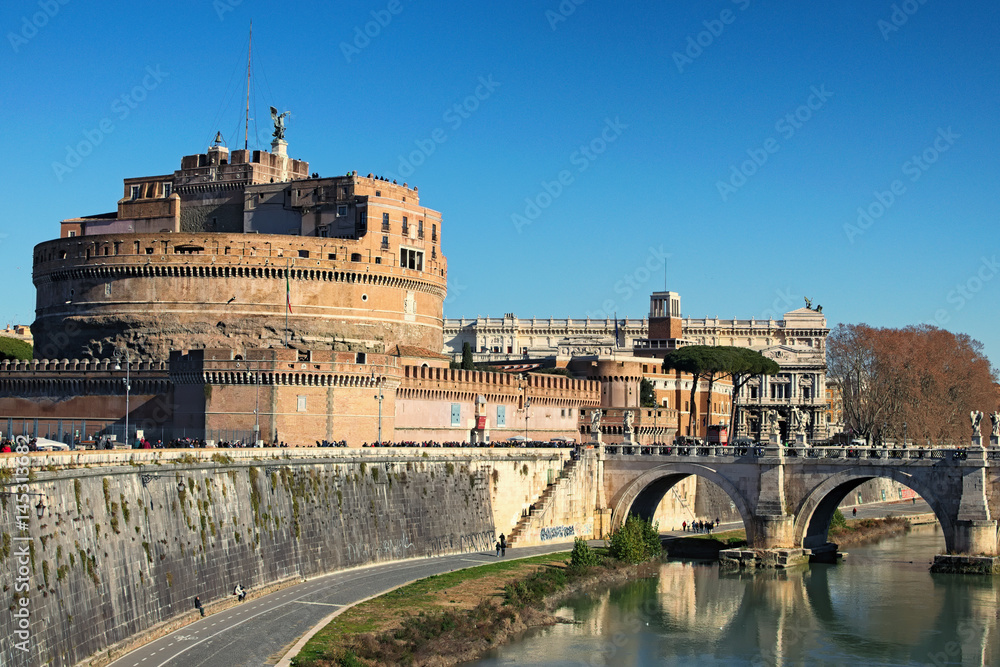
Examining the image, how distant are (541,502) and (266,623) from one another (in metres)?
24.3

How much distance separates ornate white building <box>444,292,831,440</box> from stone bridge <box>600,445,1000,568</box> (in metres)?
51.0

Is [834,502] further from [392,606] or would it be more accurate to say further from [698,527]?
[392,606]

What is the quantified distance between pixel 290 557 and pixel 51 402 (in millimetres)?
27744

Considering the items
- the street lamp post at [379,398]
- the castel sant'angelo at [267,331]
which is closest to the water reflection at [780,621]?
the street lamp post at [379,398]

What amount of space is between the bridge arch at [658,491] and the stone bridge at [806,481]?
48 millimetres

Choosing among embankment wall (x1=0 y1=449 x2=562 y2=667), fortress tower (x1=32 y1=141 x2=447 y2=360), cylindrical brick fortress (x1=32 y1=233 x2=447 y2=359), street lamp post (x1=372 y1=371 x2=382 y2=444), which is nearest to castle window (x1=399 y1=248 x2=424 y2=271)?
fortress tower (x1=32 y1=141 x2=447 y2=360)

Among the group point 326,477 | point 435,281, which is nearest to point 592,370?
point 435,281

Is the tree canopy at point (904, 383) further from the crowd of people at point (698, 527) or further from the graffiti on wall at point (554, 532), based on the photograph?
the graffiti on wall at point (554, 532)

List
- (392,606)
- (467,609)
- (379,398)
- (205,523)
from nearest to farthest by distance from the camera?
(205,523) → (392,606) → (467,609) → (379,398)

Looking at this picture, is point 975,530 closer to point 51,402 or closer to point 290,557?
point 290,557

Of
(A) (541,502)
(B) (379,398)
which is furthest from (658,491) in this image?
(B) (379,398)

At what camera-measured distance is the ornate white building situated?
4528 inches

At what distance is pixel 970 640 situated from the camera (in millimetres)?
41344

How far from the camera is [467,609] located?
39969 millimetres
